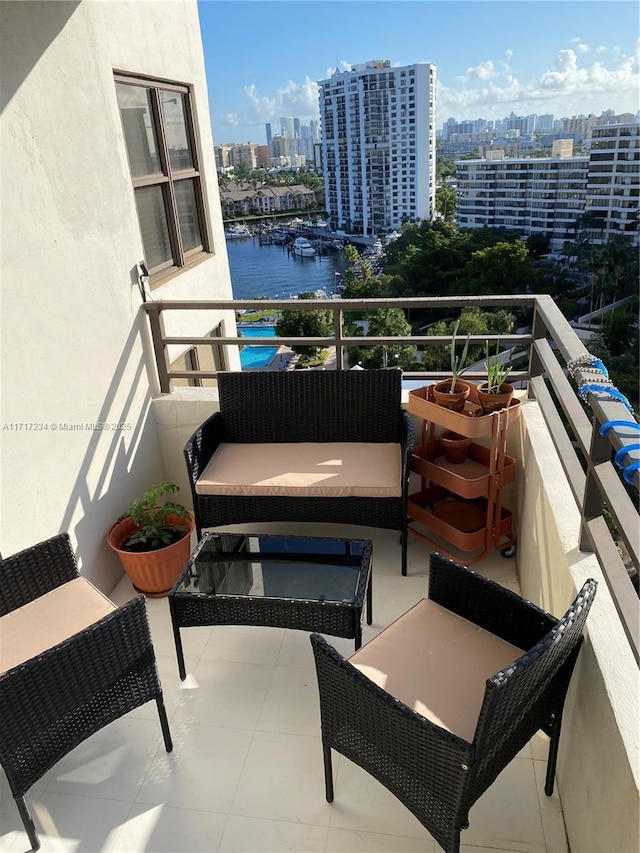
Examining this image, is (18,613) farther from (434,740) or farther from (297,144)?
(297,144)

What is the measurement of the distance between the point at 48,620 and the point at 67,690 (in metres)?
0.38

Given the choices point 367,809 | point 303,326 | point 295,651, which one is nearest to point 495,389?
point 295,651

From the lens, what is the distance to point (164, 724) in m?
1.95

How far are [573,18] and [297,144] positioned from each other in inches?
1402

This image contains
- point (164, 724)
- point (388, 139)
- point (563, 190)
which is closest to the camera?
point (164, 724)

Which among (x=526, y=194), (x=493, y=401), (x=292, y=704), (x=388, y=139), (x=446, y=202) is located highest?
(x=388, y=139)

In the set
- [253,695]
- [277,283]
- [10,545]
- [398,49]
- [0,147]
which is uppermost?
[398,49]

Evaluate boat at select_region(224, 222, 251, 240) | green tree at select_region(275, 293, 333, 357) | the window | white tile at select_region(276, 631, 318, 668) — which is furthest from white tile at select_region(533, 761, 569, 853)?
boat at select_region(224, 222, 251, 240)

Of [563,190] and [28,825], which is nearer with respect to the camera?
[28,825]

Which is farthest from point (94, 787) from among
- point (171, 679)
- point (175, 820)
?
point (171, 679)

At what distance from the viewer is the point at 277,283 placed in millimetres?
54188

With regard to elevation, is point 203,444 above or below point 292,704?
above

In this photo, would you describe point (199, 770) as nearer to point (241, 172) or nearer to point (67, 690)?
point (67, 690)

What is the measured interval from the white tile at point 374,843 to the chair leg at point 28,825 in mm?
845
